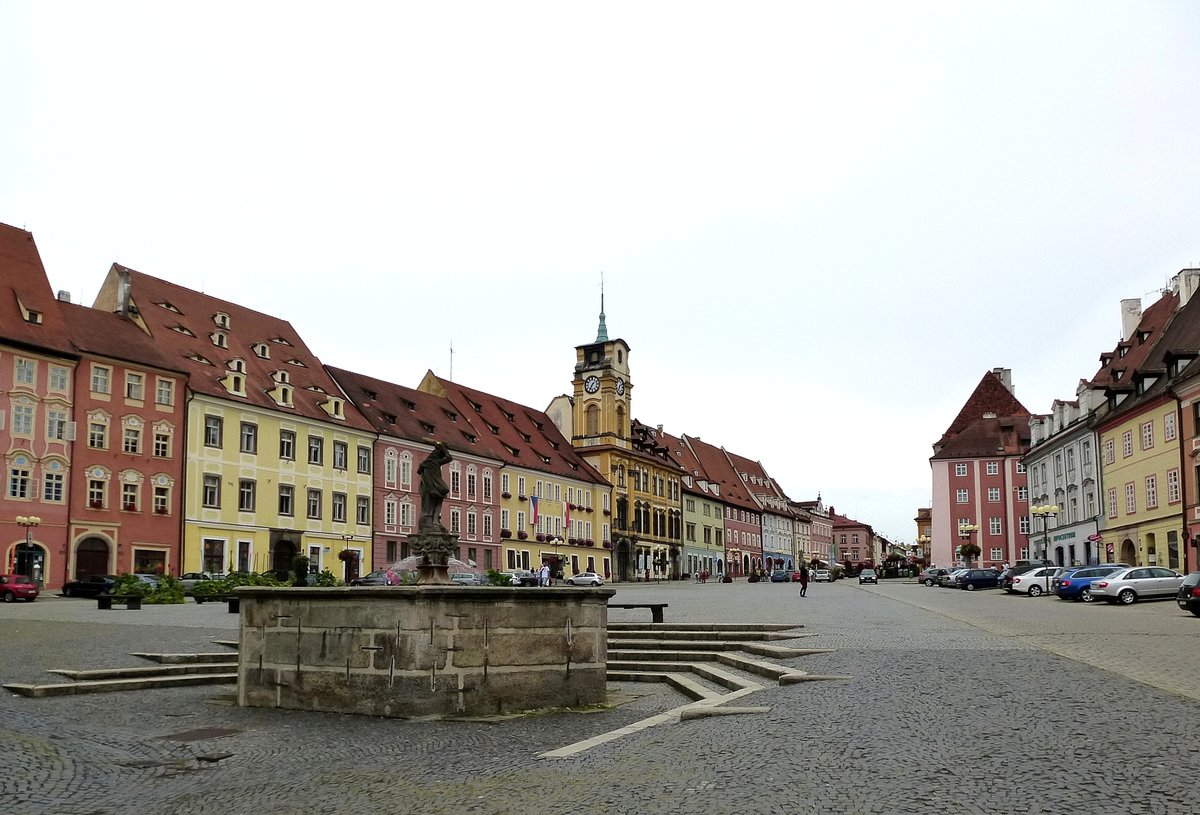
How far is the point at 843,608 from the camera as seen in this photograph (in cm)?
3091

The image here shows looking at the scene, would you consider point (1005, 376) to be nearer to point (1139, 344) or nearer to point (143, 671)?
point (1139, 344)

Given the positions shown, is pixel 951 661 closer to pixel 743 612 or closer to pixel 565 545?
pixel 743 612

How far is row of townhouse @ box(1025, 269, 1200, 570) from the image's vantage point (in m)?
46.7

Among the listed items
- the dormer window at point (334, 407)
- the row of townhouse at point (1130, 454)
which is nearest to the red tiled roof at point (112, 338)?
the dormer window at point (334, 407)

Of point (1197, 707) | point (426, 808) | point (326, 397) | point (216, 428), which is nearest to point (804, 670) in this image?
point (1197, 707)

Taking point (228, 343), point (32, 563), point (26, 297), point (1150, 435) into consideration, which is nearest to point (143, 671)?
point (32, 563)

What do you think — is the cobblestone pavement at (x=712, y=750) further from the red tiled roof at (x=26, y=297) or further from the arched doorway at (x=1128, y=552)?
the arched doorway at (x=1128, y=552)

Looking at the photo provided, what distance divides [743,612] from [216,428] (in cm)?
3329

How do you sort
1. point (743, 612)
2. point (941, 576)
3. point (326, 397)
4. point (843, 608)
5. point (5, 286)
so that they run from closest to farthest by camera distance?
1. point (743, 612)
2. point (843, 608)
3. point (5, 286)
4. point (326, 397)
5. point (941, 576)

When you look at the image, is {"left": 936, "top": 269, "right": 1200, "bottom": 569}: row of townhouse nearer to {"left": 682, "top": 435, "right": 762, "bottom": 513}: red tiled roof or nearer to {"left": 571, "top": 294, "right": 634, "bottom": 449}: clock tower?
{"left": 571, "top": 294, "right": 634, "bottom": 449}: clock tower

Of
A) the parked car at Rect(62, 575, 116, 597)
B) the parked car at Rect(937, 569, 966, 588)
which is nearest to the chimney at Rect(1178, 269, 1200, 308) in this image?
the parked car at Rect(937, 569, 966, 588)

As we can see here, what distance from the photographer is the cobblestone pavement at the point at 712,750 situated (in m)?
7.57

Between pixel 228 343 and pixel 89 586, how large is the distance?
18.5 m

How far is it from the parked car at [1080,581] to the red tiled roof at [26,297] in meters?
40.2
